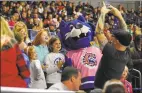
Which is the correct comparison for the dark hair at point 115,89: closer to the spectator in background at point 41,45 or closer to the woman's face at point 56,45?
the woman's face at point 56,45

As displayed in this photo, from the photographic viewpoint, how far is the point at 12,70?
3.71 m

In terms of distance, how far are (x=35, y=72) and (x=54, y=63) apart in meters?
0.28

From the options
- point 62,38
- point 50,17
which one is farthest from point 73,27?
point 50,17

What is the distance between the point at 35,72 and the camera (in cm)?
510

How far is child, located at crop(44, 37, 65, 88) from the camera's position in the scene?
5164 mm

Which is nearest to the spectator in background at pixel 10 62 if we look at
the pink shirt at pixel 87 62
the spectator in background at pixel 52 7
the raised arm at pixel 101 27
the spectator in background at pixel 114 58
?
the spectator in background at pixel 114 58

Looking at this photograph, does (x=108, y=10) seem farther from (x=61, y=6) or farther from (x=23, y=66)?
(x=61, y=6)

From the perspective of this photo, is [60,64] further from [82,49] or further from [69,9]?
[69,9]

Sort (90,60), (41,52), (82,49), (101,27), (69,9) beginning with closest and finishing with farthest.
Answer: (101,27), (90,60), (82,49), (41,52), (69,9)

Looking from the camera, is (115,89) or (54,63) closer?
(115,89)

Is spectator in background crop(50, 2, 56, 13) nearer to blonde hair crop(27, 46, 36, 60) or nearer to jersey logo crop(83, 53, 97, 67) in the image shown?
blonde hair crop(27, 46, 36, 60)

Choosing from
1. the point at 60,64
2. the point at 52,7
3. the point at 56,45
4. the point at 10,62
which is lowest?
the point at 52,7

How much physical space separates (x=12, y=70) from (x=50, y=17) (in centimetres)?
1026

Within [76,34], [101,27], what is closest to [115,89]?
[101,27]
